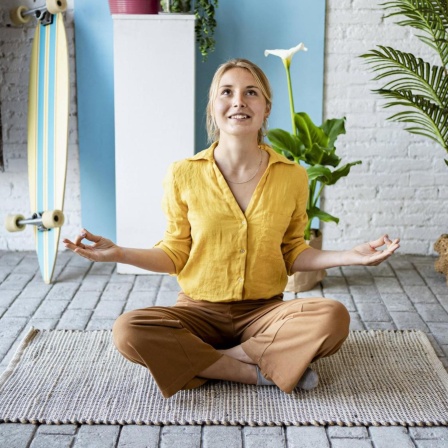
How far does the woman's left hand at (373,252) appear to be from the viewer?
6.55 ft

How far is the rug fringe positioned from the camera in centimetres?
228

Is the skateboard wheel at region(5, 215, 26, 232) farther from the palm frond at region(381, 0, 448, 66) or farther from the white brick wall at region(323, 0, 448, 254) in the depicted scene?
the palm frond at region(381, 0, 448, 66)

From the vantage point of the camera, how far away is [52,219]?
315 cm

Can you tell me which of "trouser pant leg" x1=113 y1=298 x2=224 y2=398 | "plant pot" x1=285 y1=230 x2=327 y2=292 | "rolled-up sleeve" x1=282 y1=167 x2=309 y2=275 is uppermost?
"rolled-up sleeve" x1=282 y1=167 x2=309 y2=275

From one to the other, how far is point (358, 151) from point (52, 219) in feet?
4.98

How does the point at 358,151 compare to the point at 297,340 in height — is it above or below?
above

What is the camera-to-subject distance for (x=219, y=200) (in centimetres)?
226

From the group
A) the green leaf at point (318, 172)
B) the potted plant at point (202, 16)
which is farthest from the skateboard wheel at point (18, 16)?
the green leaf at point (318, 172)

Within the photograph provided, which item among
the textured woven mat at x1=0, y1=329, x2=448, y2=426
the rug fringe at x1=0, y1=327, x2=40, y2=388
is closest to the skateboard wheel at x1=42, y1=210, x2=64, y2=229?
the rug fringe at x1=0, y1=327, x2=40, y2=388

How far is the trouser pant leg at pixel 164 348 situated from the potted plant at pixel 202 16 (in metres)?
1.58

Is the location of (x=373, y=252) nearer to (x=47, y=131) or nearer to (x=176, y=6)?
(x=176, y=6)

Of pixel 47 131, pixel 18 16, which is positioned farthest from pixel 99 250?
pixel 18 16

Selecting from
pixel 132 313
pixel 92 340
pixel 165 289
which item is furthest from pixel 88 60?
pixel 132 313

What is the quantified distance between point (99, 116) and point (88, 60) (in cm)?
27
